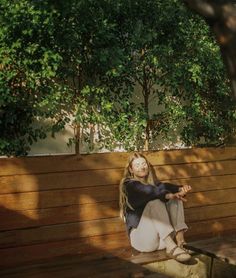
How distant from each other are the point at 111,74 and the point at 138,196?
2188 mm

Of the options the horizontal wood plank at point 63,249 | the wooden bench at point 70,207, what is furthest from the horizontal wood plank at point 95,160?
the horizontal wood plank at point 63,249

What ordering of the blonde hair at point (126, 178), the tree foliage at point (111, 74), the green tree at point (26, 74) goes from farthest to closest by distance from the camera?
the tree foliage at point (111, 74), the green tree at point (26, 74), the blonde hair at point (126, 178)

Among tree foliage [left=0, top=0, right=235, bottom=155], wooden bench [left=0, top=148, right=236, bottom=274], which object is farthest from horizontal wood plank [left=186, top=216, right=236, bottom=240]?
tree foliage [left=0, top=0, right=235, bottom=155]

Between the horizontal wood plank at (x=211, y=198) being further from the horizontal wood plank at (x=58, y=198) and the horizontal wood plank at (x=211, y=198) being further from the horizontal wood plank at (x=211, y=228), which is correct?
the horizontal wood plank at (x=58, y=198)

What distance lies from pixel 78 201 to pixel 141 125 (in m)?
2.13

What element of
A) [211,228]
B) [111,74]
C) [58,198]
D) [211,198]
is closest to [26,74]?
[111,74]

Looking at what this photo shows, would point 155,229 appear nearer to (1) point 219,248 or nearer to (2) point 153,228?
(2) point 153,228

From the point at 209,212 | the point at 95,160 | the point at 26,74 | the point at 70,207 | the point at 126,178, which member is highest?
the point at 26,74

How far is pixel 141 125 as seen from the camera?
7230mm

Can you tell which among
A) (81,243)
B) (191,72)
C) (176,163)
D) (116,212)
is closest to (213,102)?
(191,72)

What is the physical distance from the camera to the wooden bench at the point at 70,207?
5059 mm

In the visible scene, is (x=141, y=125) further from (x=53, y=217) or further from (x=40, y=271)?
(x=40, y=271)

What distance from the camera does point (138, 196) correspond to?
5.47 m

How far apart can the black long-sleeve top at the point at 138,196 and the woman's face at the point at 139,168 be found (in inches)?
6.0
